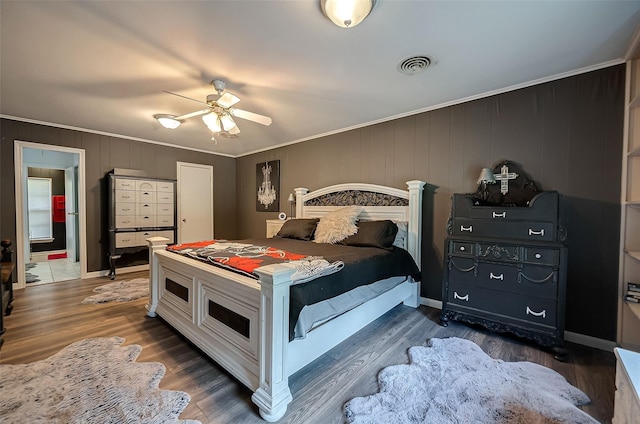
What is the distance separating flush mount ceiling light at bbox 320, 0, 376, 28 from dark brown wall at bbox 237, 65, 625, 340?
6.46 feet

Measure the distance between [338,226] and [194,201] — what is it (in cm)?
368

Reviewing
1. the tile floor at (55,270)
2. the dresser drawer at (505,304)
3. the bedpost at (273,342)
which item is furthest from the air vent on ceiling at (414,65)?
the tile floor at (55,270)

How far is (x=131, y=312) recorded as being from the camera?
9.40 feet

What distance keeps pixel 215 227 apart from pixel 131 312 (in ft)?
10.2

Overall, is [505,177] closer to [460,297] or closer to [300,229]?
[460,297]

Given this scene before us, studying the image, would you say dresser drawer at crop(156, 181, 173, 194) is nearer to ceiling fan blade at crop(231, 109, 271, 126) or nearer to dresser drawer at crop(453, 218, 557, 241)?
ceiling fan blade at crop(231, 109, 271, 126)

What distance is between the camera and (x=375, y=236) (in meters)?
2.96

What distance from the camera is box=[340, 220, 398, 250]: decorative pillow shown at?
292 cm

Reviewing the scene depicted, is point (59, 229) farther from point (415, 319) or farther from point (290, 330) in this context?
point (415, 319)

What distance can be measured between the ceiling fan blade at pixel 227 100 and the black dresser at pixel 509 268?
2.33 m

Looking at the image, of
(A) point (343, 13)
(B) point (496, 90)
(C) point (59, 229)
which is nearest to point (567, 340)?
(B) point (496, 90)

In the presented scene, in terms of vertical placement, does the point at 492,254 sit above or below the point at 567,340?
above

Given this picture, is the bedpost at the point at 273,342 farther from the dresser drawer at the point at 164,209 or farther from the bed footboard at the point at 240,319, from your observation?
the dresser drawer at the point at 164,209

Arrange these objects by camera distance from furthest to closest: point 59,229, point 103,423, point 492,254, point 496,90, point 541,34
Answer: point 59,229
point 496,90
point 492,254
point 541,34
point 103,423
